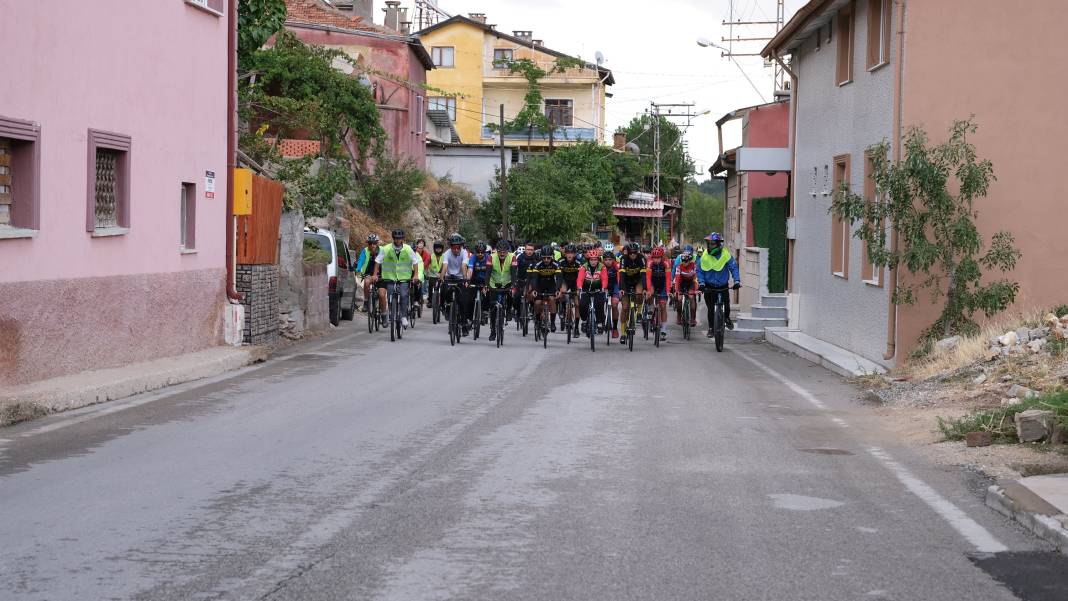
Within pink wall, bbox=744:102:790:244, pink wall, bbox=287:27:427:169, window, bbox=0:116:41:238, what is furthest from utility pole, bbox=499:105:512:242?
window, bbox=0:116:41:238

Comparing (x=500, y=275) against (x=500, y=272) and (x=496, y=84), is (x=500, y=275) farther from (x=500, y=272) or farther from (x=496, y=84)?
(x=496, y=84)

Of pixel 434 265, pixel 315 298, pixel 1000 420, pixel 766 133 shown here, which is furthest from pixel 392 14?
pixel 1000 420

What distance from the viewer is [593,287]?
2219 centimetres

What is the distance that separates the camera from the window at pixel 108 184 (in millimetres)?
14672

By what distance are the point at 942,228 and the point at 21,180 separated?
1141 centimetres

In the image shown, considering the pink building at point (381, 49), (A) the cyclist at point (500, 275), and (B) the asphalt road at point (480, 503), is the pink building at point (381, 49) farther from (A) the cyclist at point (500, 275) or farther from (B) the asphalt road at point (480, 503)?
(B) the asphalt road at point (480, 503)

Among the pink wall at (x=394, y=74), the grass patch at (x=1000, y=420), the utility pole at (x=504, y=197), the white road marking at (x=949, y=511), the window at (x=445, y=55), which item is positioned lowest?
the white road marking at (x=949, y=511)

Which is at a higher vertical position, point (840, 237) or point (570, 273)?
point (840, 237)

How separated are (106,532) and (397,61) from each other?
47176 millimetres

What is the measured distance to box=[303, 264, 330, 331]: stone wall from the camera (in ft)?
79.0

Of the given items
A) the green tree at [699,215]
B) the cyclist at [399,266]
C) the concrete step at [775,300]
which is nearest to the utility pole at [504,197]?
the concrete step at [775,300]

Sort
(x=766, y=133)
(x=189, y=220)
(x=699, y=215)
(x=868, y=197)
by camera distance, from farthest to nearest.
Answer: (x=699, y=215), (x=766, y=133), (x=868, y=197), (x=189, y=220)

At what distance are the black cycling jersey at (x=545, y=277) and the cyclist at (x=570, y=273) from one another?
143 millimetres

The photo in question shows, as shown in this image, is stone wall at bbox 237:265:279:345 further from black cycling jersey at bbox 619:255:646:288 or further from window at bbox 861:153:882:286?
window at bbox 861:153:882:286
